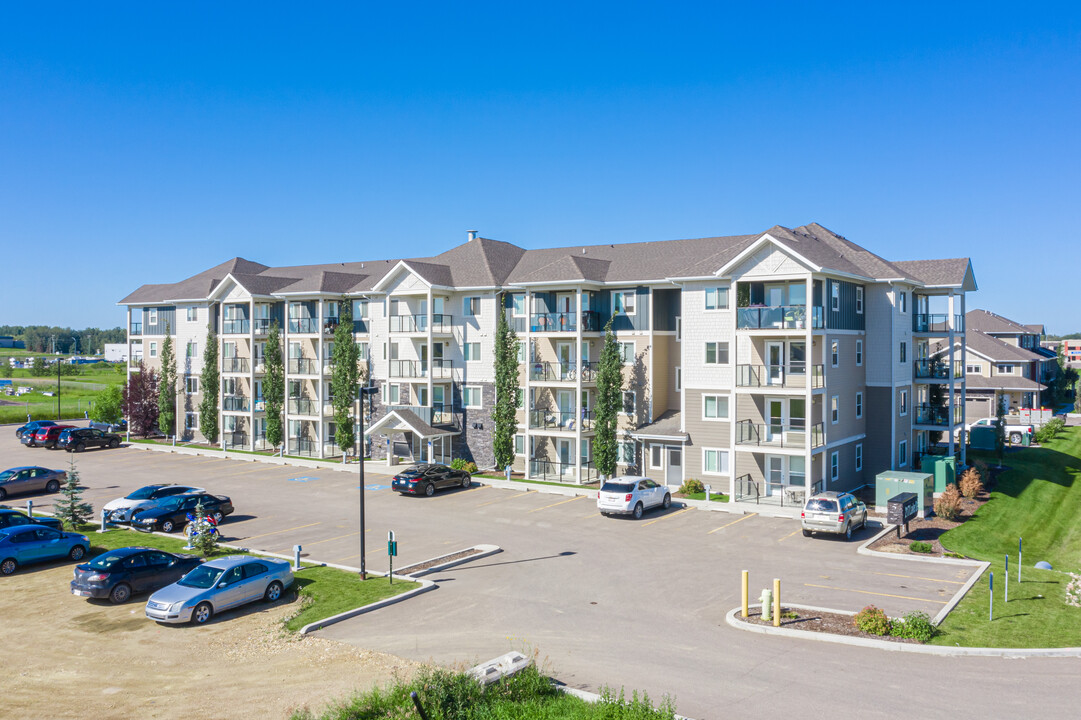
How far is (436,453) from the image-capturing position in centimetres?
4562

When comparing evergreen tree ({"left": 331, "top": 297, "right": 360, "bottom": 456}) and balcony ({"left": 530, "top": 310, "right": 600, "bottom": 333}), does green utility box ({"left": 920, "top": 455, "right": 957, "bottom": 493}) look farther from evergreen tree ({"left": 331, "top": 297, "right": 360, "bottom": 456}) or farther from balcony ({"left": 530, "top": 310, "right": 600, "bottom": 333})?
evergreen tree ({"left": 331, "top": 297, "right": 360, "bottom": 456})

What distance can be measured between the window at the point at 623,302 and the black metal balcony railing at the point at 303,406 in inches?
838

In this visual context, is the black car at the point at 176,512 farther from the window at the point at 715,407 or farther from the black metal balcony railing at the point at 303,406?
the window at the point at 715,407

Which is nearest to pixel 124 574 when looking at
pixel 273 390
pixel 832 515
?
pixel 832 515

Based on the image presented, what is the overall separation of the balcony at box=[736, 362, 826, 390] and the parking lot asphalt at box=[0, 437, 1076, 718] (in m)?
5.98

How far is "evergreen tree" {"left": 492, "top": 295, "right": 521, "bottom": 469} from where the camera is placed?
42312mm

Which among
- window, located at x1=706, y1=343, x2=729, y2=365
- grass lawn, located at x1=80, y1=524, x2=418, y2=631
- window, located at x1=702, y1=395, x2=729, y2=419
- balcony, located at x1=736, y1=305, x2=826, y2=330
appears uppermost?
balcony, located at x1=736, y1=305, x2=826, y2=330

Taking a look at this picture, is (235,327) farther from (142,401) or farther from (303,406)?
(142,401)

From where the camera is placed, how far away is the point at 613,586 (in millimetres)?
23125

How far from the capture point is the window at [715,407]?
3678cm

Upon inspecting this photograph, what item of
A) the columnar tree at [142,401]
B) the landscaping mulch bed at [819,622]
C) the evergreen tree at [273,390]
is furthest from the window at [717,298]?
the columnar tree at [142,401]

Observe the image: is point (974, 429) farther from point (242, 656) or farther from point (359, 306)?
point (242, 656)

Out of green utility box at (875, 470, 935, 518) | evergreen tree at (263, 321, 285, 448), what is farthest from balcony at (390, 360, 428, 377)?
green utility box at (875, 470, 935, 518)

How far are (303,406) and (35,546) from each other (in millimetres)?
25080
